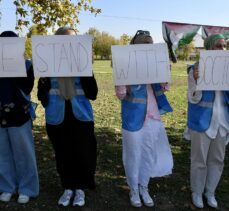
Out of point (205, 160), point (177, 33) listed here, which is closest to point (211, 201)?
point (205, 160)

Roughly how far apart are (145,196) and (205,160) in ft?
2.67

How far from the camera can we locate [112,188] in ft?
16.3

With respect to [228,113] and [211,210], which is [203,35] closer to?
[228,113]

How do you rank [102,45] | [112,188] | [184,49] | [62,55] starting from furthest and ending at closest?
[102,45]
[184,49]
[112,188]
[62,55]

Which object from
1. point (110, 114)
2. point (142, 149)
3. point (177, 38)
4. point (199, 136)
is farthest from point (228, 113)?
point (110, 114)

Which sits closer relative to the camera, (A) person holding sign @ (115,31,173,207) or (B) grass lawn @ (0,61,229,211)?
(A) person holding sign @ (115,31,173,207)

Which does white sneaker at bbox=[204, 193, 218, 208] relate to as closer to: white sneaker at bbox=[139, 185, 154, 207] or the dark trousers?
white sneaker at bbox=[139, 185, 154, 207]

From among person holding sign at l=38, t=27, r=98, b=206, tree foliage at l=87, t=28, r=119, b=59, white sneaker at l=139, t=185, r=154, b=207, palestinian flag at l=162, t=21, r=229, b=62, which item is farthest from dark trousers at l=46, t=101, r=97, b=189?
tree foliage at l=87, t=28, r=119, b=59

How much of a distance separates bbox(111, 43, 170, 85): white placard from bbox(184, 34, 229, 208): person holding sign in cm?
33

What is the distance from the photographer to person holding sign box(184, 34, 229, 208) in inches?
164

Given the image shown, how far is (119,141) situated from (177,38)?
2.63 meters

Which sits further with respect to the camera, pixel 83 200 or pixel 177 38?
pixel 177 38

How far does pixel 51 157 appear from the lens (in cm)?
613

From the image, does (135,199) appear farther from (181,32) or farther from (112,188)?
(181,32)
